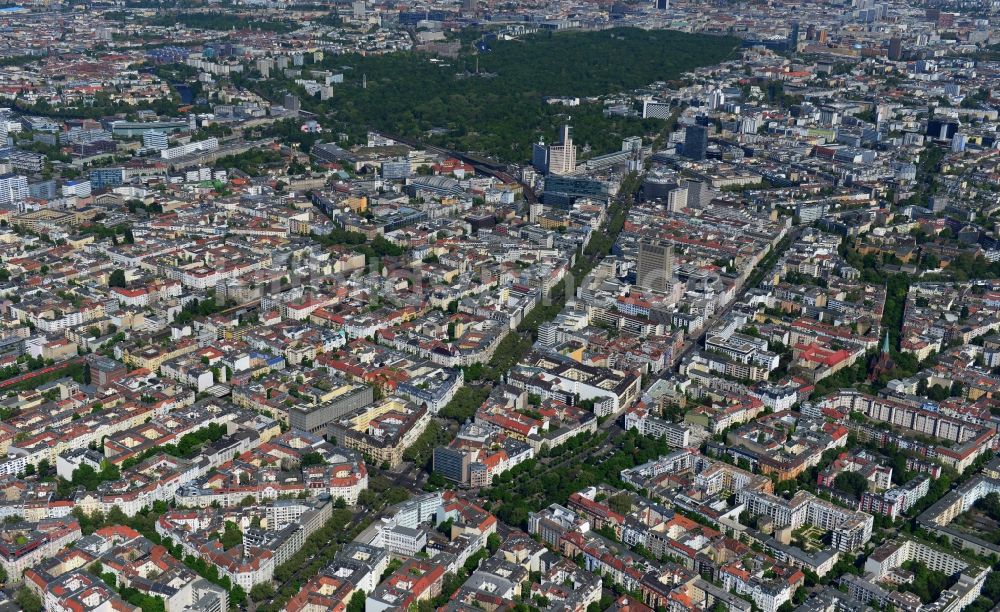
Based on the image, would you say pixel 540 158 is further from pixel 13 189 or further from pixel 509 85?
pixel 13 189

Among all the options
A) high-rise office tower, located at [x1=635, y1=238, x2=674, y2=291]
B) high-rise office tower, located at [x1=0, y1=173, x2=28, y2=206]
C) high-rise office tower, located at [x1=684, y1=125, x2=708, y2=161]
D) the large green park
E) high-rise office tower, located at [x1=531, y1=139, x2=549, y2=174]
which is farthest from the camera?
the large green park

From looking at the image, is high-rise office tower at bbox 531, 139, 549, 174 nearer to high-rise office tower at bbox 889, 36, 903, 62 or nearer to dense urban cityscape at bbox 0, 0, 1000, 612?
dense urban cityscape at bbox 0, 0, 1000, 612

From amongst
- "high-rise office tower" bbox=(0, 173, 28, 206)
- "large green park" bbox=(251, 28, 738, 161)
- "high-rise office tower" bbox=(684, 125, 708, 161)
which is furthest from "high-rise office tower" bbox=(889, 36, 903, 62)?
"high-rise office tower" bbox=(0, 173, 28, 206)

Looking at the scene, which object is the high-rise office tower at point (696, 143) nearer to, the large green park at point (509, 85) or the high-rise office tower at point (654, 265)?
the large green park at point (509, 85)

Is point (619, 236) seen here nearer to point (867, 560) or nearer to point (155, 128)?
point (867, 560)

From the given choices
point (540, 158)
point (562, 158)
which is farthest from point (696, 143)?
point (540, 158)

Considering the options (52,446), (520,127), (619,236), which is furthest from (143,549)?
(520,127)
